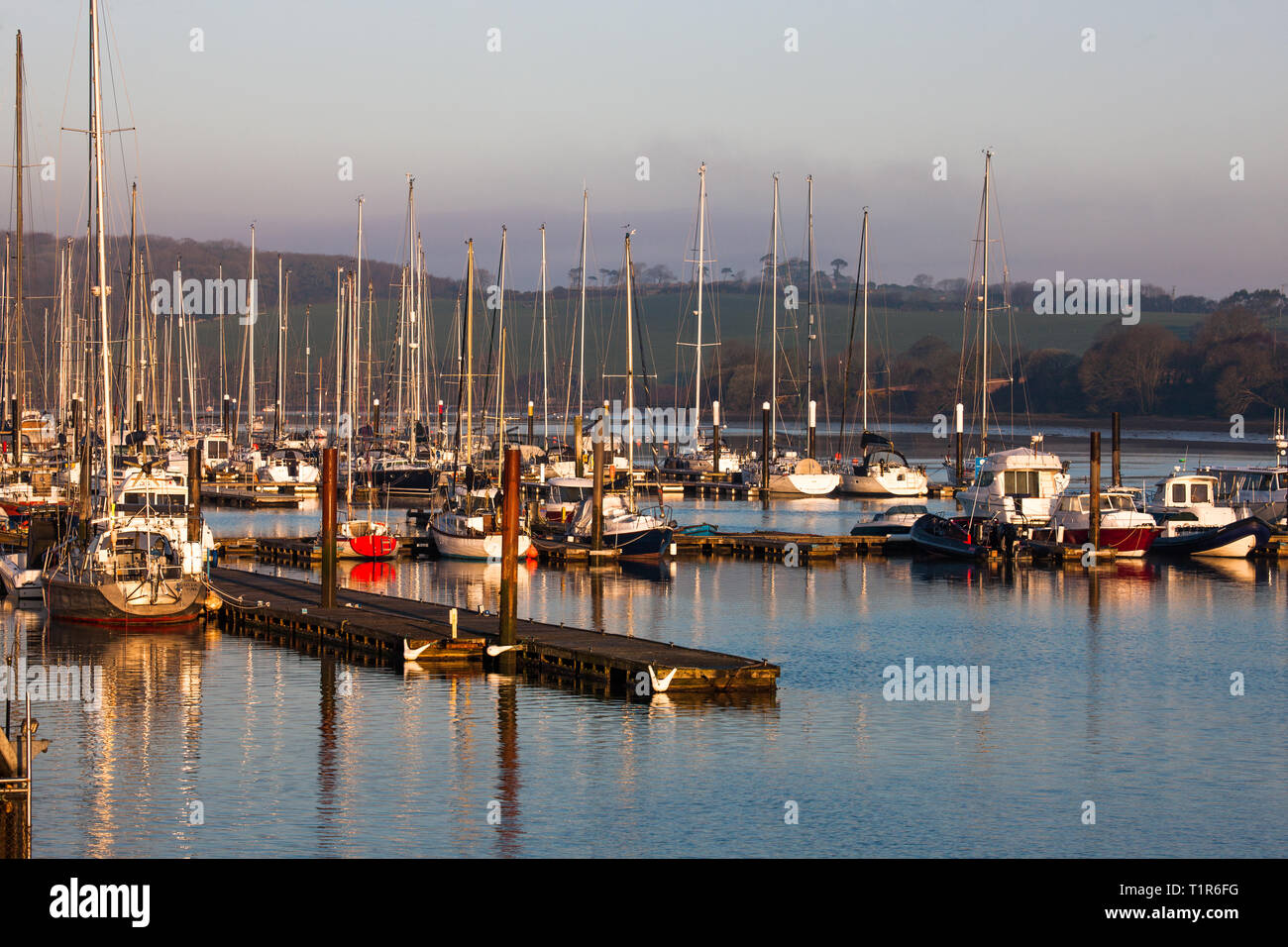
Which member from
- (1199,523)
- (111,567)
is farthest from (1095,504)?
(111,567)

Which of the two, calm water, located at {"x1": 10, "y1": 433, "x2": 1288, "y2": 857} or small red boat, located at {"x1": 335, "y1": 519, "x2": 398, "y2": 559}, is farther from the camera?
small red boat, located at {"x1": 335, "y1": 519, "x2": 398, "y2": 559}

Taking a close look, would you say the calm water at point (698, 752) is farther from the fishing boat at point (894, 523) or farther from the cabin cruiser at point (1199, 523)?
the fishing boat at point (894, 523)

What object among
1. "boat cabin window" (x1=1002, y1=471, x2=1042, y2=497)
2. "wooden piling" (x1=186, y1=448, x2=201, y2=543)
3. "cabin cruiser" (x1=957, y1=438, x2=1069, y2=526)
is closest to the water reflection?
"wooden piling" (x1=186, y1=448, x2=201, y2=543)

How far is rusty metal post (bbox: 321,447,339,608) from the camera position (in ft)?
127

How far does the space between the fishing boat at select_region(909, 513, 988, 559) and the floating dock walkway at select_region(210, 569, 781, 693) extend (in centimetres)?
2502

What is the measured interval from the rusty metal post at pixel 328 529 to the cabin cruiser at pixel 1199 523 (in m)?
34.1

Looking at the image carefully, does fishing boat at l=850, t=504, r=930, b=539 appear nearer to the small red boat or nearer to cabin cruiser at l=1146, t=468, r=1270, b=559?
cabin cruiser at l=1146, t=468, r=1270, b=559

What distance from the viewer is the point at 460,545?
57.7 meters

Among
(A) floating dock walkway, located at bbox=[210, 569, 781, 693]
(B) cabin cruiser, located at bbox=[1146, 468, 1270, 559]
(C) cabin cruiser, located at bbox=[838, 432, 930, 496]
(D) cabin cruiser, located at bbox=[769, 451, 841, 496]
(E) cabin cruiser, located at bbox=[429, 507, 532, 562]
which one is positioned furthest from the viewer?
(C) cabin cruiser, located at bbox=[838, 432, 930, 496]

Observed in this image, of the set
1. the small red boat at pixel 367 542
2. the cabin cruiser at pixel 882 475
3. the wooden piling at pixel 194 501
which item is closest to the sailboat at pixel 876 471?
the cabin cruiser at pixel 882 475

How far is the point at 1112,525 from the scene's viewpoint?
59844mm

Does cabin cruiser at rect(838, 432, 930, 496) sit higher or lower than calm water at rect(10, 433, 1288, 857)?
higher

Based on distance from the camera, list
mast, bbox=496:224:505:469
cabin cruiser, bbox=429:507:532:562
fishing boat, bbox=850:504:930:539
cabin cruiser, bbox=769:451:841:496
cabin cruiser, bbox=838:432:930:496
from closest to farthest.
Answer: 1. cabin cruiser, bbox=429:507:532:562
2. fishing boat, bbox=850:504:930:539
3. mast, bbox=496:224:505:469
4. cabin cruiser, bbox=769:451:841:496
5. cabin cruiser, bbox=838:432:930:496

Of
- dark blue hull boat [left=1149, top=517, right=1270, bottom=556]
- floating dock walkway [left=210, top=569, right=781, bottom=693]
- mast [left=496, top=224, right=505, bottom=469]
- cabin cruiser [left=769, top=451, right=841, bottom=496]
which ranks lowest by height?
floating dock walkway [left=210, top=569, right=781, bottom=693]
